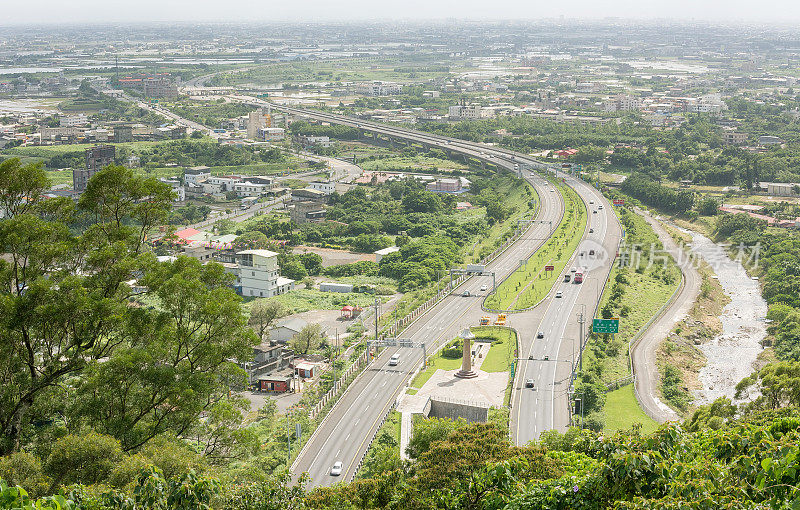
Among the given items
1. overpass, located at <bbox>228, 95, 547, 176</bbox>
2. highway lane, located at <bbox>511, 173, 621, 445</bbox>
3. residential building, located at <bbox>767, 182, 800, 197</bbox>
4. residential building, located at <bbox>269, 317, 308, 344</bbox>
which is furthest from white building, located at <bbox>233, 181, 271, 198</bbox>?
residential building, located at <bbox>767, 182, 800, 197</bbox>

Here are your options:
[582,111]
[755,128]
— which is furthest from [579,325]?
[582,111]

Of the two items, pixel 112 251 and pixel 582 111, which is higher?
pixel 112 251

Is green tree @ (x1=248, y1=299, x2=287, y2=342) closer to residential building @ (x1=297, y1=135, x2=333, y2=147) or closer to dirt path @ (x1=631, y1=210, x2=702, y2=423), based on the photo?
dirt path @ (x1=631, y1=210, x2=702, y2=423)

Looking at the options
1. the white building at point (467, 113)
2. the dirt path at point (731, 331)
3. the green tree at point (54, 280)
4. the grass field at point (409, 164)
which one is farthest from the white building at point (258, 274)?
the white building at point (467, 113)

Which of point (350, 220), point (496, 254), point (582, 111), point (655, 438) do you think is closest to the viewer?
point (655, 438)

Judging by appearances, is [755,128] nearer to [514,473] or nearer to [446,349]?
[446,349]

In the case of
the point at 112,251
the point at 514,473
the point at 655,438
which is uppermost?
the point at 112,251
